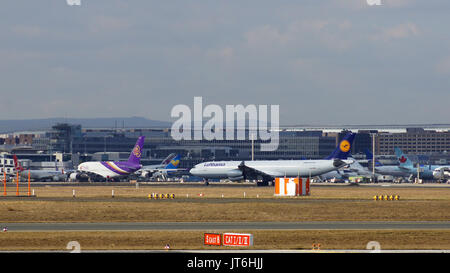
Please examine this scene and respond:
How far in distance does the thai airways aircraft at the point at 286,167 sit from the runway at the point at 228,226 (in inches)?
2886

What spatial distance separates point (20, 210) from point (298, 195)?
3502cm

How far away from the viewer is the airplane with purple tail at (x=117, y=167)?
156m

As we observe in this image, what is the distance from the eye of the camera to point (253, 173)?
13562 cm

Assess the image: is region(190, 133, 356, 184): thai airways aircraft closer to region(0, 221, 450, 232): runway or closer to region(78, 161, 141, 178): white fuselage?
region(78, 161, 141, 178): white fuselage

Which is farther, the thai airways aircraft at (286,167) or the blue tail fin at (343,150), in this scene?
the blue tail fin at (343,150)

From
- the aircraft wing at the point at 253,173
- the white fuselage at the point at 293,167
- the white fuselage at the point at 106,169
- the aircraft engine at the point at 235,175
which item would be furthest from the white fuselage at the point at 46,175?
the aircraft wing at the point at 253,173

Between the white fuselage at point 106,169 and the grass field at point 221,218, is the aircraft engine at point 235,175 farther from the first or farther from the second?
the grass field at point 221,218

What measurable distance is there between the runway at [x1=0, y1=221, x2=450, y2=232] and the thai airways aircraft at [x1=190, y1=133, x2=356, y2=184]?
240 ft

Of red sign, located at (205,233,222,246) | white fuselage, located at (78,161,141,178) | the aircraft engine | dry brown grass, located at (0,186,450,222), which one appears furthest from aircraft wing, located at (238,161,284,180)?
red sign, located at (205,233,222,246)

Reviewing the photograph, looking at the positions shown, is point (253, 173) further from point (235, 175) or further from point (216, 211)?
point (216, 211)

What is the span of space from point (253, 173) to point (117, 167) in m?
35.2

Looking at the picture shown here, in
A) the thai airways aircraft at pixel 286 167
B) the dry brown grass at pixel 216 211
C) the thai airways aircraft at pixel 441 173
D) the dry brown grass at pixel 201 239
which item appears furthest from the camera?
the thai airways aircraft at pixel 441 173
